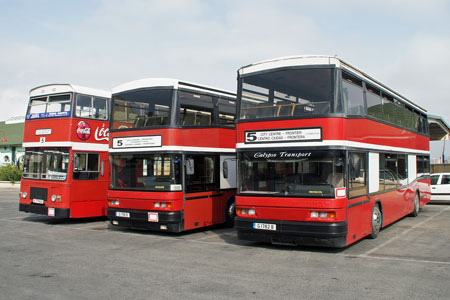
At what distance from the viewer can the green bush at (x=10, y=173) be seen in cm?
3806

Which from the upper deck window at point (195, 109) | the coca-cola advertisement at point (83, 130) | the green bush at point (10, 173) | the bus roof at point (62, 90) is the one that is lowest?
the green bush at point (10, 173)

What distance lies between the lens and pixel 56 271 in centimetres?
737

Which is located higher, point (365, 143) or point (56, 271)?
point (365, 143)

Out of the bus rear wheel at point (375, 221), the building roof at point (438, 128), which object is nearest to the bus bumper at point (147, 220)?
the bus rear wheel at point (375, 221)

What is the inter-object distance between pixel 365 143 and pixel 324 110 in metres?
1.72

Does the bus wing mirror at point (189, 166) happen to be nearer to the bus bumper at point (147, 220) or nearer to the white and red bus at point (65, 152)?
the bus bumper at point (147, 220)

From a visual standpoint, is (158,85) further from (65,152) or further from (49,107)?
(49,107)

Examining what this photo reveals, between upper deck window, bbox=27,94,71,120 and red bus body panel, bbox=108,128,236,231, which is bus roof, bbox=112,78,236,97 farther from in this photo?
upper deck window, bbox=27,94,71,120

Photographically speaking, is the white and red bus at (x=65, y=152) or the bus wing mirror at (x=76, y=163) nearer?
the white and red bus at (x=65, y=152)

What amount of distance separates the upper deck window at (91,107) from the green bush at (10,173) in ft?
89.0

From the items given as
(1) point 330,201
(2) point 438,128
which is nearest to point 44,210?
(1) point 330,201

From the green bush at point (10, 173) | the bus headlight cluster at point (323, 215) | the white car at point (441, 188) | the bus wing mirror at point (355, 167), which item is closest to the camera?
the bus headlight cluster at point (323, 215)

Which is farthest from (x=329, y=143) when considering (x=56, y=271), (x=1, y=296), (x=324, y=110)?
(x=1, y=296)

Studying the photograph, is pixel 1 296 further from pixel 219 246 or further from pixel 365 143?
pixel 365 143
